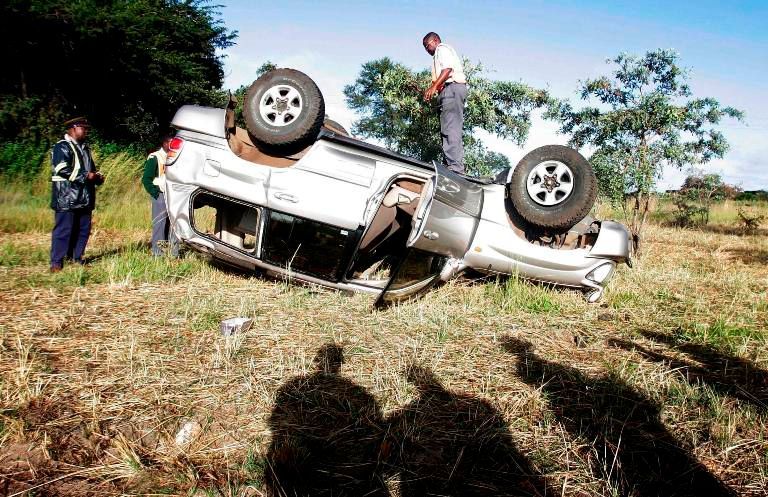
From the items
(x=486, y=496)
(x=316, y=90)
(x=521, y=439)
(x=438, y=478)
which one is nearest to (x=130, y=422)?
(x=438, y=478)

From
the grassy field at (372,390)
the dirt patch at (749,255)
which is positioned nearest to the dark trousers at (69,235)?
the grassy field at (372,390)

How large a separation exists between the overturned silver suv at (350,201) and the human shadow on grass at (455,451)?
4.99ft

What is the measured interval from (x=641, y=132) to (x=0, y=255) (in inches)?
371

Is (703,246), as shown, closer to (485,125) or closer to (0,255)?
(485,125)

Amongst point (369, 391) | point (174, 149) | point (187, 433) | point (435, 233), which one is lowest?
point (187, 433)

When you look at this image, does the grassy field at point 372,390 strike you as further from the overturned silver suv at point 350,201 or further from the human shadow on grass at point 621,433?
the overturned silver suv at point 350,201

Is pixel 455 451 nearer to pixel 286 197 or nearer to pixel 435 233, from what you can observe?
pixel 435 233

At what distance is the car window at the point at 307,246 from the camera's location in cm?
396

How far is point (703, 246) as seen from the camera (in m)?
8.02

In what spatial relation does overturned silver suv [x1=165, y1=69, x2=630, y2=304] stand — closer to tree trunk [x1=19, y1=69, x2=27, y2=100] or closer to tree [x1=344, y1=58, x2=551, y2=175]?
tree [x1=344, y1=58, x2=551, y2=175]

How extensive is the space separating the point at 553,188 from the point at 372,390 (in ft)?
8.77

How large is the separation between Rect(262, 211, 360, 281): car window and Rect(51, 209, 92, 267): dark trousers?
227 cm

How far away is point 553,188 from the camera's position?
4.17 metres

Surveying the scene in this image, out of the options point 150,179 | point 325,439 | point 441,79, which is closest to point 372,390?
point 325,439
